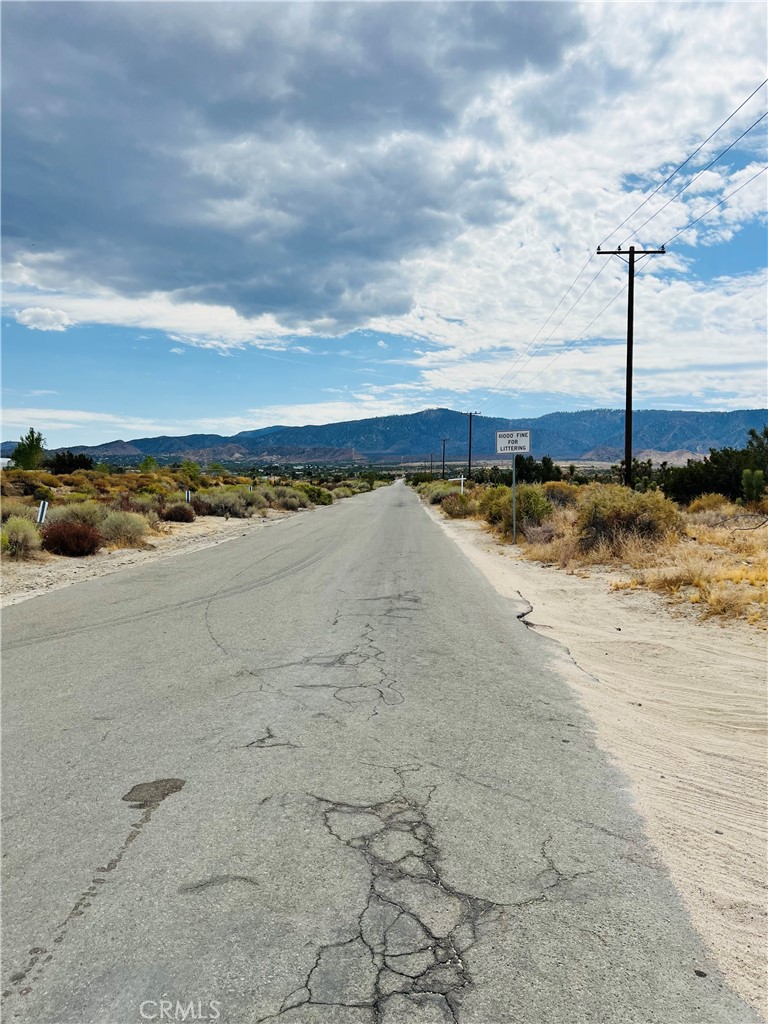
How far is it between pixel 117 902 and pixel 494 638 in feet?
20.8

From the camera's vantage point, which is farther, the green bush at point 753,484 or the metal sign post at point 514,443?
the green bush at point 753,484

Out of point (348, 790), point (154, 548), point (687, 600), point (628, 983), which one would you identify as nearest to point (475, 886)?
point (628, 983)

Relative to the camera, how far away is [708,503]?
25938mm

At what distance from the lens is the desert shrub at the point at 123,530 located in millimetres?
21358

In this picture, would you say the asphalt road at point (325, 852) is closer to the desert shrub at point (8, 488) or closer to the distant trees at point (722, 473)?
the distant trees at point (722, 473)

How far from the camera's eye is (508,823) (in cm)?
409

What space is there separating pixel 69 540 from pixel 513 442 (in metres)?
12.7

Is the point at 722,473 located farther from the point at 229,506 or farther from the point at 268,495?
the point at 268,495

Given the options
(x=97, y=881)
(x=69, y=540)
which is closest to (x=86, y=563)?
(x=69, y=540)

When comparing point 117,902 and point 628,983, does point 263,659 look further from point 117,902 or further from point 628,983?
point 628,983

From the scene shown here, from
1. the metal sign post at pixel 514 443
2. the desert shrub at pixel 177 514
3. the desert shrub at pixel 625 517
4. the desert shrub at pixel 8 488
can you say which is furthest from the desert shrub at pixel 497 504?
the desert shrub at pixel 8 488

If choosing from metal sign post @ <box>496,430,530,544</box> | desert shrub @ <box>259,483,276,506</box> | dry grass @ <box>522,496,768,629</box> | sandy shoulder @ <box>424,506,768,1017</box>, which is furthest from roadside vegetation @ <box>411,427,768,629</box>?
desert shrub @ <box>259,483,276,506</box>
